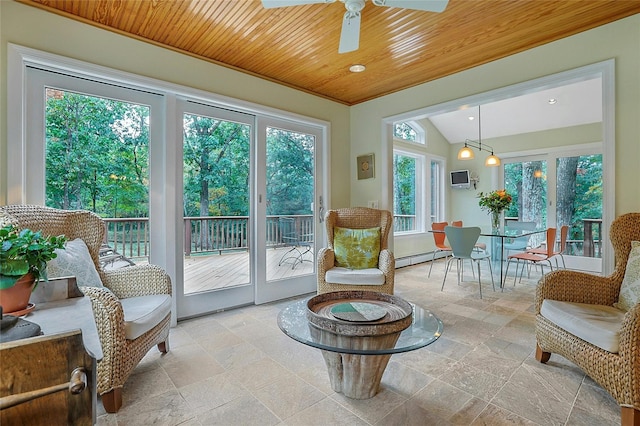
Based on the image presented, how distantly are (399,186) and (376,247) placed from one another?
2934 millimetres

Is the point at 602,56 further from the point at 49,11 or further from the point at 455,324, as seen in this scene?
the point at 49,11

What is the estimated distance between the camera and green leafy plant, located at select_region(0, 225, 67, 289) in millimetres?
1015

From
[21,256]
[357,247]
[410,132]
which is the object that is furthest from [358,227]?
[410,132]

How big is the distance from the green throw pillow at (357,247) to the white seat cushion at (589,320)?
4.73 feet

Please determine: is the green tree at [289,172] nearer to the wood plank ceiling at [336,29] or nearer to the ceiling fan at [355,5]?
the wood plank ceiling at [336,29]

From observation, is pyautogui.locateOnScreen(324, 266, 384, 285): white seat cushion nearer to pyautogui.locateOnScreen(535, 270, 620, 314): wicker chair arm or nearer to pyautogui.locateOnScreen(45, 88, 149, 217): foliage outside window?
pyautogui.locateOnScreen(535, 270, 620, 314): wicker chair arm

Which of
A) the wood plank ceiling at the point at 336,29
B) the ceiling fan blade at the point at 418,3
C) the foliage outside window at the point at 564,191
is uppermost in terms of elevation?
the wood plank ceiling at the point at 336,29

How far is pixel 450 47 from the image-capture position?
2.71 m

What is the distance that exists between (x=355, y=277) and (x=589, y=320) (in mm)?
1614

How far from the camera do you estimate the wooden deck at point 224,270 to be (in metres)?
2.97

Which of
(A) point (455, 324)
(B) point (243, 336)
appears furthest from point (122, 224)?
(A) point (455, 324)

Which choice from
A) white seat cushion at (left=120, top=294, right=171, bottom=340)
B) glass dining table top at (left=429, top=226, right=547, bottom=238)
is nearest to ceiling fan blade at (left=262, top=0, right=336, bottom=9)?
white seat cushion at (left=120, top=294, right=171, bottom=340)

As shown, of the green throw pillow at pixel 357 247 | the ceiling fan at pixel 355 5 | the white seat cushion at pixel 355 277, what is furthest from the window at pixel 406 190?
the ceiling fan at pixel 355 5

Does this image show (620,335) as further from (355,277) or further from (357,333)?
(355,277)
